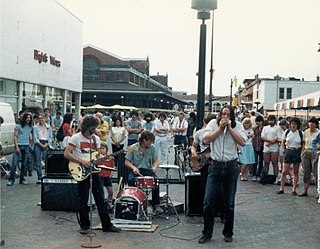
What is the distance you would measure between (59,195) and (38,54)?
60.2ft

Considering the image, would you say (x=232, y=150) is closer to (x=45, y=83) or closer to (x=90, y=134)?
(x=90, y=134)

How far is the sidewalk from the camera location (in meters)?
6.93

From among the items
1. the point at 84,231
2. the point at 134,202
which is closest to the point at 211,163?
the point at 134,202

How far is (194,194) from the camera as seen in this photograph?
28.5ft

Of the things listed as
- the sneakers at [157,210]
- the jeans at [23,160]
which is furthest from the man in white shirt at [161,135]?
A: the sneakers at [157,210]

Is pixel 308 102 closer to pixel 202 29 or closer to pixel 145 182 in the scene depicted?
pixel 202 29

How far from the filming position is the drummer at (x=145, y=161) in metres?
8.68

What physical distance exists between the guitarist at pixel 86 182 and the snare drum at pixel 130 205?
35cm

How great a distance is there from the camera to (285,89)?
7575 cm

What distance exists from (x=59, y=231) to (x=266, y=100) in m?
71.6

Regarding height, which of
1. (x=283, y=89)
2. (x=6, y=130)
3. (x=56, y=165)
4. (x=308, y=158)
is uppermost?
(x=283, y=89)

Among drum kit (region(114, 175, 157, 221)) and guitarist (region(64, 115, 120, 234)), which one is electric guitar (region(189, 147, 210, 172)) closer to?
drum kit (region(114, 175, 157, 221))

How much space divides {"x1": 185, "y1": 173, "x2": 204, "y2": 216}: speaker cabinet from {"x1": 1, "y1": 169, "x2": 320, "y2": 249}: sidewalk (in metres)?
0.17

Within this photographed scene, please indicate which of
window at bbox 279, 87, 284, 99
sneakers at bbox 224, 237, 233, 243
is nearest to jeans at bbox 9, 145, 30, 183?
sneakers at bbox 224, 237, 233, 243
